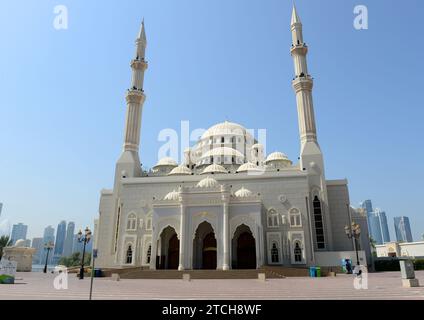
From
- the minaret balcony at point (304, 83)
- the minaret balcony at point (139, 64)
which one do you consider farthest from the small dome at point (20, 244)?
the minaret balcony at point (304, 83)

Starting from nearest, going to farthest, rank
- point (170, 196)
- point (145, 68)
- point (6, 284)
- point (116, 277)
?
point (6, 284) → point (116, 277) → point (170, 196) → point (145, 68)

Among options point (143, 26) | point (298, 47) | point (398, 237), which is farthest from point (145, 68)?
point (398, 237)

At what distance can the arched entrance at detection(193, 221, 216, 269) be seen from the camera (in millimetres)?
32719

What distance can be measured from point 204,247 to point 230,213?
5.86 m

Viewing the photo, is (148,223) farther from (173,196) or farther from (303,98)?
(303,98)

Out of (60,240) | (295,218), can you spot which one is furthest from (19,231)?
(295,218)

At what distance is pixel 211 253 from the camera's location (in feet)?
110

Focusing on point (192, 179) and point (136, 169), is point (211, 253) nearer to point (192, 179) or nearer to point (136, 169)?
point (192, 179)

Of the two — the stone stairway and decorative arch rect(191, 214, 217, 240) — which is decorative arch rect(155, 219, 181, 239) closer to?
decorative arch rect(191, 214, 217, 240)

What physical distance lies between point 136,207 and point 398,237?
193 meters

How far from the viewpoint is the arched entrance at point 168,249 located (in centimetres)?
3238

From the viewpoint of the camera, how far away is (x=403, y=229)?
7170 inches

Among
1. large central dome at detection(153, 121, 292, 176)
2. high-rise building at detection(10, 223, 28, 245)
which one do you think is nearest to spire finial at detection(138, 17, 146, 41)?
A: large central dome at detection(153, 121, 292, 176)

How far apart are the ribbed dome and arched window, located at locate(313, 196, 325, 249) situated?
19759 millimetres
